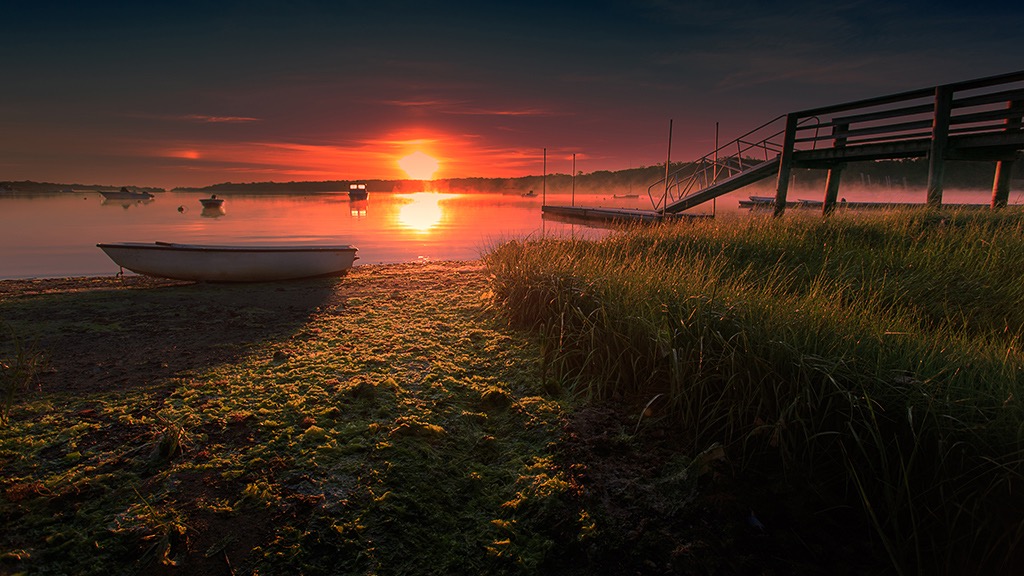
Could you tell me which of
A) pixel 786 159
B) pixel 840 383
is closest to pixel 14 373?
pixel 840 383

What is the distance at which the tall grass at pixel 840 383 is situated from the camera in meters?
2.46

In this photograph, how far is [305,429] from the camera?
347cm

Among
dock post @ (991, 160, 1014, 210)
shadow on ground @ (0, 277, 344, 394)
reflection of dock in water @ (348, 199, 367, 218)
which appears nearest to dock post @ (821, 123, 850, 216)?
dock post @ (991, 160, 1014, 210)

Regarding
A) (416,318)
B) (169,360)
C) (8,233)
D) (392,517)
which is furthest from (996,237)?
(8,233)

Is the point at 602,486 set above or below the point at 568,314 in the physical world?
below

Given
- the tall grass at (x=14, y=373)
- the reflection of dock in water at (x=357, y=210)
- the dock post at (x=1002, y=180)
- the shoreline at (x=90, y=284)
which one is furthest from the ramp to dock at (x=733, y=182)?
the reflection of dock in water at (x=357, y=210)

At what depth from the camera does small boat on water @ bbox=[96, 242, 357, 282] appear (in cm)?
875

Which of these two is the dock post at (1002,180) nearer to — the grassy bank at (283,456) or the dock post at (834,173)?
the dock post at (834,173)

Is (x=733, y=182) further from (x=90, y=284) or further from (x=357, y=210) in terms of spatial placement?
(x=357, y=210)

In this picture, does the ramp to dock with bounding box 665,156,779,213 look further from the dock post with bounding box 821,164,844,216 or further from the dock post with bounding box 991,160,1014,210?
the dock post with bounding box 991,160,1014,210

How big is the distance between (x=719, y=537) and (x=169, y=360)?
516 cm

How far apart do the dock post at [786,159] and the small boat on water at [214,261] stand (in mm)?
14164

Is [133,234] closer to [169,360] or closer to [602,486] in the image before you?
[169,360]

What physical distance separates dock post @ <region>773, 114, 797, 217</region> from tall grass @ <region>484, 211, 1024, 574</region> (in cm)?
1032
